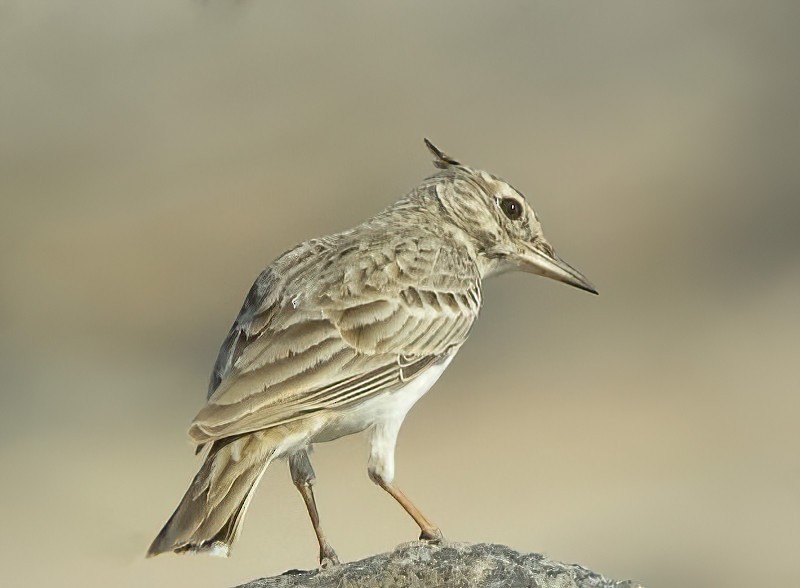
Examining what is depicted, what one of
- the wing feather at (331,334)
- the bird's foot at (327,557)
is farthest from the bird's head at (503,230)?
the bird's foot at (327,557)

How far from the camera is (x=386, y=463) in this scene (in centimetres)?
692

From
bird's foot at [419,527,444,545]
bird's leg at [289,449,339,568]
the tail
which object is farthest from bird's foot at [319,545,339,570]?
the tail

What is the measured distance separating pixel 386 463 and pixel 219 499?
106 cm

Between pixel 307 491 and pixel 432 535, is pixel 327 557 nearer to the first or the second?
pixel 307 491

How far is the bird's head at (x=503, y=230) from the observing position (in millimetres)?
8438

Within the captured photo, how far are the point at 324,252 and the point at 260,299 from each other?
552mm

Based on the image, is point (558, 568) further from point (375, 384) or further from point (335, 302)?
point (335, 302)

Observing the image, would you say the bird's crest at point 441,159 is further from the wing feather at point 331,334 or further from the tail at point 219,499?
the tail at point 219,499

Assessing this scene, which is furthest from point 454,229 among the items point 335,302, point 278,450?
point 278,450

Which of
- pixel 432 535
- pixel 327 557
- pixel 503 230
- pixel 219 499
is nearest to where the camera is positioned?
pixel 219 499

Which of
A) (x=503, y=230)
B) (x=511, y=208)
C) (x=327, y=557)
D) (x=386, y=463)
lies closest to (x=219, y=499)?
(x=386, y=463)

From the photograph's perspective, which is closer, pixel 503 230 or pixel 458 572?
pixel 458 572

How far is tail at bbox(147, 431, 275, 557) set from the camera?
611 centimetres

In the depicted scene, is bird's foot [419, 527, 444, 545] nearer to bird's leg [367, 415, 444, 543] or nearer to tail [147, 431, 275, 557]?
bird's leg [367, 415, 444, 543]
